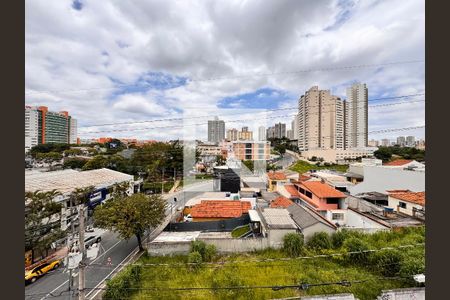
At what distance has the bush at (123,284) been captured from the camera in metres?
4.85

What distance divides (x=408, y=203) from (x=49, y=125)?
18711mm

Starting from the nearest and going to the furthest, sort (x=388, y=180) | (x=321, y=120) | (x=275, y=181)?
(x=388, y=180) < (x=275, y=181) < (x=321, y=120)

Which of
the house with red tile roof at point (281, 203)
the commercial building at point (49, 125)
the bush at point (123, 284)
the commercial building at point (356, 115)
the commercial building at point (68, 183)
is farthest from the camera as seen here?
the commercial building at point (356, 115)

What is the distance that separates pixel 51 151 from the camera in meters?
10.4

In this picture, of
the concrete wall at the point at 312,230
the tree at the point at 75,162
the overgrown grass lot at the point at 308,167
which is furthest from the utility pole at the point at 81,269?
the overgrown grass lot at the point at 308,167

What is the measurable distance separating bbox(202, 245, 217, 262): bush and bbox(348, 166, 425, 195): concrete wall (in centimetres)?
1196

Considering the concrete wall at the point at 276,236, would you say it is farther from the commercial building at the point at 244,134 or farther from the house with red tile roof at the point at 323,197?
the commercial building at the point at 244,134

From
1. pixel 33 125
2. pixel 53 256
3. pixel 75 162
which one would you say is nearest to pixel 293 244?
pixel 53 256

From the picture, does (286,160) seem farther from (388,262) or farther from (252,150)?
(388,262)

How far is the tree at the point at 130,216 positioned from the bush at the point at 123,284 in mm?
1825

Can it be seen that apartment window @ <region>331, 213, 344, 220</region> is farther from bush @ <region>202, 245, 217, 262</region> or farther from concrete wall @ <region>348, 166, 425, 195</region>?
bush @ <region>202, 245, 217, 262</region>

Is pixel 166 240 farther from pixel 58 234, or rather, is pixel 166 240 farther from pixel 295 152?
pixel 295 152

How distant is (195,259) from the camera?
6430 millimetres

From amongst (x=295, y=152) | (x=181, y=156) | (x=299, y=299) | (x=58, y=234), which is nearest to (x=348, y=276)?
(x=299, y=299)
